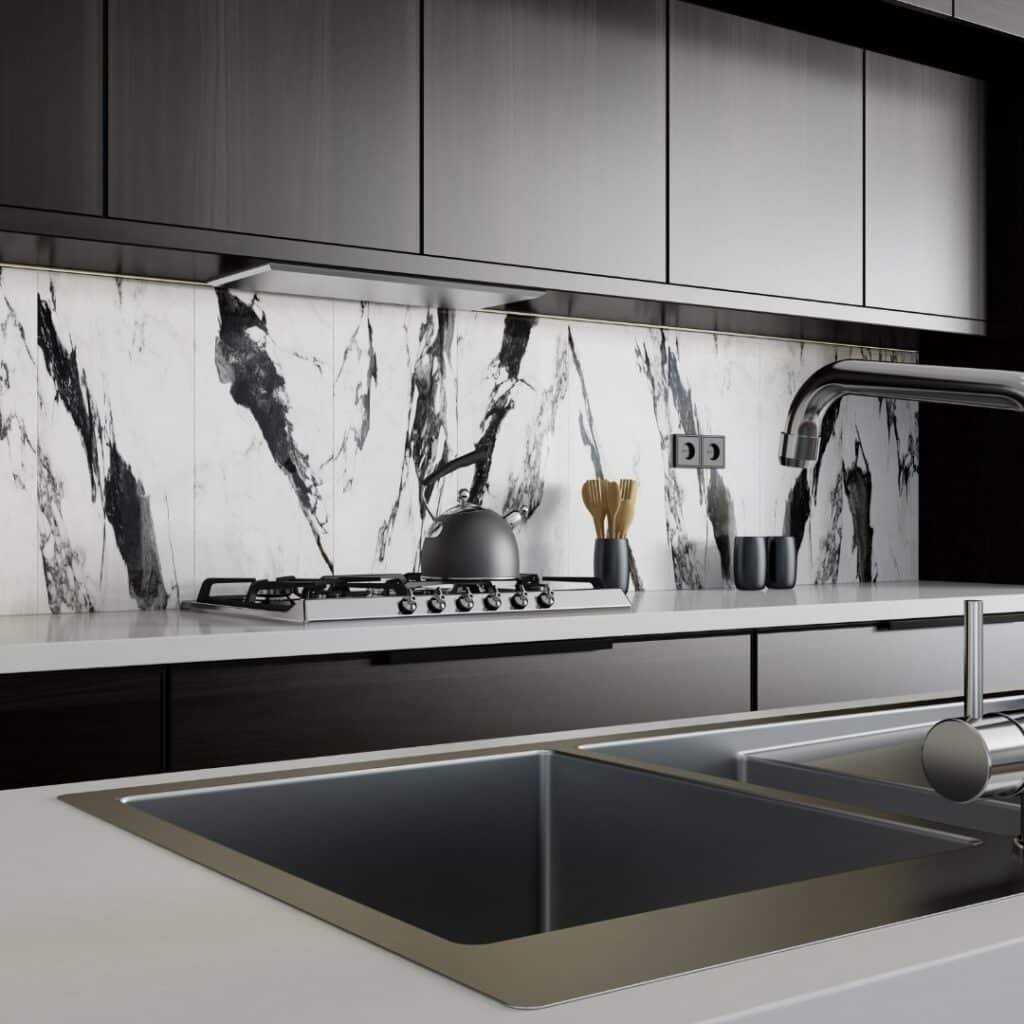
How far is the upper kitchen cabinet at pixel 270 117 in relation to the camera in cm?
236

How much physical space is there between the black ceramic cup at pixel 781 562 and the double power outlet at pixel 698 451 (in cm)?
26

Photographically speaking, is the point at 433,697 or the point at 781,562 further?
the point at 781,562

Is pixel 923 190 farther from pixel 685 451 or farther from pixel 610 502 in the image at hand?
pixel 610 502

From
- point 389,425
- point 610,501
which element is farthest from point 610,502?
point 389,425

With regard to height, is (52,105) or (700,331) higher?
(52,105)

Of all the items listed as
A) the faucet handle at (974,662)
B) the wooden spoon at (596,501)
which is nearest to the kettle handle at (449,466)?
the wooden spoon at (596,501)

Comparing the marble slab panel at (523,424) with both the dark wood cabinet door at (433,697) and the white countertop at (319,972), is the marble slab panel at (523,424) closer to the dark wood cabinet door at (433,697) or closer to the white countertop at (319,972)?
the dark wood cabinet door at (433,697)

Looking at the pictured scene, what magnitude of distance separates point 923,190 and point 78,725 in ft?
8.67

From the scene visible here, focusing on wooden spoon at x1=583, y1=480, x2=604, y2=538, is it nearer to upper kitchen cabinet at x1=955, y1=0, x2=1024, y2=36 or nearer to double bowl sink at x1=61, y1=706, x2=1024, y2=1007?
upper kitchen cabinet at x1=955, y1=0, x2=1024, y2=36

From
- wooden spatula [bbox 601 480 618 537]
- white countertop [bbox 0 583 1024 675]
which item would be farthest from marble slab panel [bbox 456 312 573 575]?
white countertop [bbox 0 583 1024 675]

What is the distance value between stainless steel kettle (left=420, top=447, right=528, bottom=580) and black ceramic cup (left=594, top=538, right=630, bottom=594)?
1.55 feet

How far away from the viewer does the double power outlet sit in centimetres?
357

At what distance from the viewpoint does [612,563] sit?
10.5 ft

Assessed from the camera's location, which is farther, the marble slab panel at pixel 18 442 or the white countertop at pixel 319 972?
the marble slab panel at pixel 18 442
